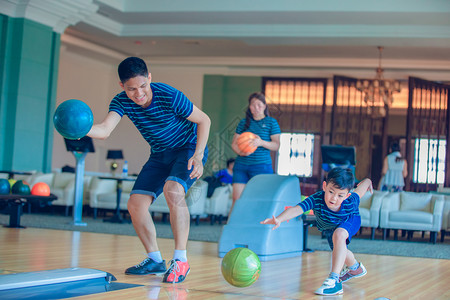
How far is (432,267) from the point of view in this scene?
15.3 ft

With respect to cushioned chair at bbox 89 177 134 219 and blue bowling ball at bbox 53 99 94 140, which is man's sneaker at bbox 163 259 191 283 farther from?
cushioned chair at bbox 89 177 134 219

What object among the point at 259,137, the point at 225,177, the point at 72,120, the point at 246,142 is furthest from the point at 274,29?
the point at 72,120

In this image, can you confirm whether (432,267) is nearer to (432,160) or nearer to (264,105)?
(264,105)

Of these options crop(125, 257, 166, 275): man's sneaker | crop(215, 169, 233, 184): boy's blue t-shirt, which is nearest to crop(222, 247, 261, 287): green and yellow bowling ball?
crop(125, 257, 166, 275): man's sneaker

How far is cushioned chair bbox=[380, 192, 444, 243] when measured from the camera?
24.9ft

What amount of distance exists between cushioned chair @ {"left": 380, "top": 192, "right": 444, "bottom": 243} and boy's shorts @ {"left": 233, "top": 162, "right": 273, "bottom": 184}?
134 inches

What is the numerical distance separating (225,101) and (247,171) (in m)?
8.46

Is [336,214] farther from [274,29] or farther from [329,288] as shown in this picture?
[274,29]

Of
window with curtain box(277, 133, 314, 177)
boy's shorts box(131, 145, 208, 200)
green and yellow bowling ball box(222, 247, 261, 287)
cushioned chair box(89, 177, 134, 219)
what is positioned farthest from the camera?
window with curtain box(277, 133, 314, 177)

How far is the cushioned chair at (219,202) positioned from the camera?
346 inches

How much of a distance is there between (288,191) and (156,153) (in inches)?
71.4

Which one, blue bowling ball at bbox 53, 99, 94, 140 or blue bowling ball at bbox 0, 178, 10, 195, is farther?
blue bowling ball at bbox 0, 178, 10, 195

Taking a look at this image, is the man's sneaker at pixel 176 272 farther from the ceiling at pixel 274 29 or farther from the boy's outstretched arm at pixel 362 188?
the ceiling at pixel 274 29

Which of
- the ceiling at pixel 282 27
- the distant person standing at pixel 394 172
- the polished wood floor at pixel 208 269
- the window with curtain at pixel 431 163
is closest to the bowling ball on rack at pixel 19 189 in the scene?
the polished wood floor at pixel 208 269
